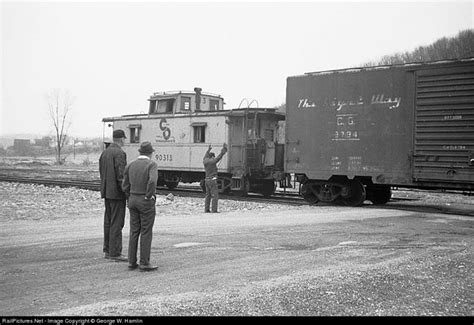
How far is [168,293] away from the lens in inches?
213

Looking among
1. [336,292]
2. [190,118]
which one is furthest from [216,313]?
[190,118]

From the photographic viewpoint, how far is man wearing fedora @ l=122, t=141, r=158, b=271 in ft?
21.8

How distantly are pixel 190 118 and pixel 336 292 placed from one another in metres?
14.5

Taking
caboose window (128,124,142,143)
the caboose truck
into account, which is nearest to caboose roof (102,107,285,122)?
caboose window (128,124,142,143)

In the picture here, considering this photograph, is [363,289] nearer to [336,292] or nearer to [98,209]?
[336,292]

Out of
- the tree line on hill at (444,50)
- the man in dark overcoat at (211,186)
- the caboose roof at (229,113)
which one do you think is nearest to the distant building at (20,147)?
the tree line on hill at (444,50)

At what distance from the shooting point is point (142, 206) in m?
6.66

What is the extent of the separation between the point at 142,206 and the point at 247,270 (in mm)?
1642

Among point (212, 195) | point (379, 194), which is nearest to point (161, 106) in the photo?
point (212, 195)

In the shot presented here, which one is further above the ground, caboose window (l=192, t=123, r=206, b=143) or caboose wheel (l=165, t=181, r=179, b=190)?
caboose window (l=192, t=123, r=206, b=143)

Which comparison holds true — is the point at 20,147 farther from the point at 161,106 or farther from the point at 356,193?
the point at 356,193

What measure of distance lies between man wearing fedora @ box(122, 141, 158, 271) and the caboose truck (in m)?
8.53

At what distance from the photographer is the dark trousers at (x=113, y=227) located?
7.21 metres

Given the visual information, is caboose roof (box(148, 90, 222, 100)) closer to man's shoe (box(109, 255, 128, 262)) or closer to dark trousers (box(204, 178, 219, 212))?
dark trousers (box(204, 178, 219, 212))
